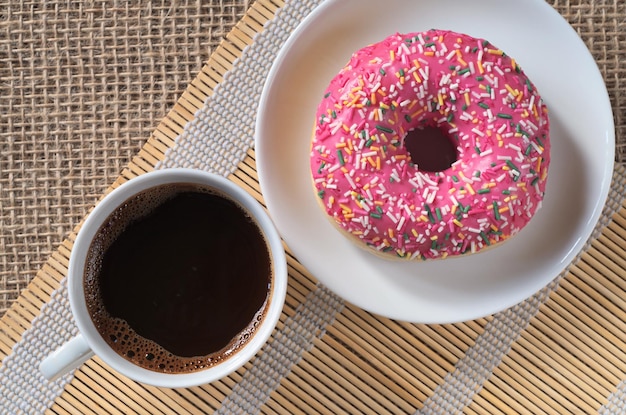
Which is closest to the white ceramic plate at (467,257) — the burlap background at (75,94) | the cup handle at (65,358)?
the burlap background at (75,94)

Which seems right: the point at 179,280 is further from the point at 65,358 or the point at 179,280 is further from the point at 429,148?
the point at 429,148

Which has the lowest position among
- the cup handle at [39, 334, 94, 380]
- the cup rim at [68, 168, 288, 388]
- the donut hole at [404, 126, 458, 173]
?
the cup handle at [39, 334, 94, 380]

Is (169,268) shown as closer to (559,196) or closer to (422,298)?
(422,298)

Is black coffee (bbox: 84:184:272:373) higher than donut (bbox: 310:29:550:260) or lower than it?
lower

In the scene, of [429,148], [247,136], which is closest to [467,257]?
[429,148]

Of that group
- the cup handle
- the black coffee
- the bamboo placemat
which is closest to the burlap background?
the bamboo placemat

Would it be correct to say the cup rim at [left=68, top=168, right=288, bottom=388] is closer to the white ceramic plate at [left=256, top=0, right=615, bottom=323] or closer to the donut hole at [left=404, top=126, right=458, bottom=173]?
the white ceramic plate at [left=256, top=0, right=615, bottom=323]

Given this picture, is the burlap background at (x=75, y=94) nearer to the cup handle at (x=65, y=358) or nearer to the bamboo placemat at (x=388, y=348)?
the bamboo placemat at (x=388, y=348)

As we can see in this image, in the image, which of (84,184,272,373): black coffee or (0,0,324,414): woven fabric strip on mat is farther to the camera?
(0,0,324,414): woven fabric strip on mat
